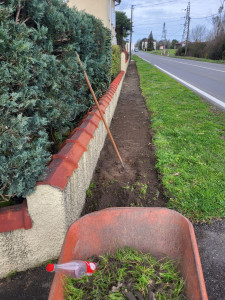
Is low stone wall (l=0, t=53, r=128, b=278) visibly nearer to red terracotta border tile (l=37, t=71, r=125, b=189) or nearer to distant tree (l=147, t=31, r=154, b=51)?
red terracotta border tile (l=37, t=71, r=125, b=189)

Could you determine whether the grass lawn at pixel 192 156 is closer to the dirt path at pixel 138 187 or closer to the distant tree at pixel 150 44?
the dirt path at pixel 138 187

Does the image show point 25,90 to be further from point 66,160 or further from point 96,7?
point 96,7

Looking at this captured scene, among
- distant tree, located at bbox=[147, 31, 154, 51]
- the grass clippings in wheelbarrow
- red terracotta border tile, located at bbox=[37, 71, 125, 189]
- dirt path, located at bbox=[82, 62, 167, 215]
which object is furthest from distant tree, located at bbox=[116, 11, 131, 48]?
distant tree, located at bbox=[147, 31, 154, 51]

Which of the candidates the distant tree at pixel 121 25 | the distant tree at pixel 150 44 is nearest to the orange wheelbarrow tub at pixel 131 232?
the distant tree at pixel 121 25

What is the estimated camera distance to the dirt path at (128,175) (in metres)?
3.01

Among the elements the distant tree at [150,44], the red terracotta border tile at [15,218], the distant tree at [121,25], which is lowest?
the distant tree at [150,44]

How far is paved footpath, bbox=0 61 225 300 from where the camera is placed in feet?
6.45

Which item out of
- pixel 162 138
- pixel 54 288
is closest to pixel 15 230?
pixel 54 288

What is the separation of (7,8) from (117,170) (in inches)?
102

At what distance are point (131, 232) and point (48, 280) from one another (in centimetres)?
102

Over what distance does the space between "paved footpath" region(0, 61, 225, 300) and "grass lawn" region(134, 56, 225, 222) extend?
416 mm

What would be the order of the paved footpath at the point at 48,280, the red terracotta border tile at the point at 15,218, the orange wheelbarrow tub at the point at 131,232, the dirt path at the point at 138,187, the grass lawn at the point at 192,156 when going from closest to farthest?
the orange wheelbarrow tub at the point at 131,232
the red terracotta border tile at the point at 15,218
the paved footpath at the point at 48,280
the dirt path at the point at 138,187
the grass lawn at the point at 192,156

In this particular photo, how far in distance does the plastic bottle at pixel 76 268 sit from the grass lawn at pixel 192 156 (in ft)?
5.41

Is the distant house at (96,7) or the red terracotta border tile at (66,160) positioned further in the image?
the distant house at (96,7)
